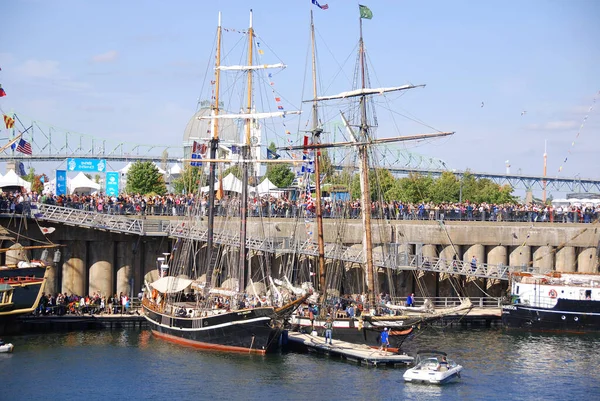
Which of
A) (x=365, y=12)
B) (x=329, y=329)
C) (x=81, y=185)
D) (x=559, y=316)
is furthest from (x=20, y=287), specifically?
(x=81, y=185)

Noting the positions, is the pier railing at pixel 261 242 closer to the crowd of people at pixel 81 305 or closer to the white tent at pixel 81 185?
the crowd of people at pixel 81 305

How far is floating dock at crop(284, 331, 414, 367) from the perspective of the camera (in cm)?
5506

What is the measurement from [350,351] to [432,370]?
6.80m

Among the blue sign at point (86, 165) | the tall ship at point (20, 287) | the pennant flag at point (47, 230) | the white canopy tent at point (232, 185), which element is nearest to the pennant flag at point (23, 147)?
the pennant flag at point (47, 230)

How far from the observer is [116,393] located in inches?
1908

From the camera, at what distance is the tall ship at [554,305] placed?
67.2m

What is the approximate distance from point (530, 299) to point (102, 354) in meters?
29.0

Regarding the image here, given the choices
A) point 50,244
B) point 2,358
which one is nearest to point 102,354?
point 2,358

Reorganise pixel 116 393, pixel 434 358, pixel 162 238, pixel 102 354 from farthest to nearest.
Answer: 1. pixel 162 238
2. pixel 102 354
3. pixel 434 358
4. pixel 116 393

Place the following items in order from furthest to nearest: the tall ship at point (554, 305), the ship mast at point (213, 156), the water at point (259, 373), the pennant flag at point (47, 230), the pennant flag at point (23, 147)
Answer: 1. the pennant flag at point (23, 147)
2. the tall ship at point (554, 305)
3. the pennant flag at point (47, 230)
4. the ship mast at point (213, 156)
5. the water at point (259, 373)

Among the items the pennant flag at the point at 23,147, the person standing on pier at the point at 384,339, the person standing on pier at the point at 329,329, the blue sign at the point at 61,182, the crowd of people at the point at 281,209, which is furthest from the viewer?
the blue sign at the point at 61,182

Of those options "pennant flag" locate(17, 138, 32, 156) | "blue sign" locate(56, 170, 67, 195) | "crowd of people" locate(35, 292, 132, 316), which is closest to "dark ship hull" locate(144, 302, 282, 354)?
"crowd of people" locate(35, 292, 132, 316)

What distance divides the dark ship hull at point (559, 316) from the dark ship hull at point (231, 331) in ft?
60.6

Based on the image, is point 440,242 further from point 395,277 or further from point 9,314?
point 9,314
